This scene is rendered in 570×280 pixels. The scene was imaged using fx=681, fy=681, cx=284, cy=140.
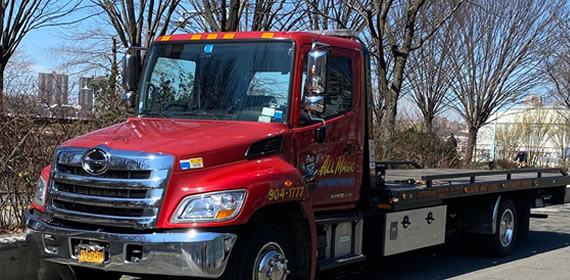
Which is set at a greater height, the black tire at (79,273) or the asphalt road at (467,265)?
the black tire at (79,273)

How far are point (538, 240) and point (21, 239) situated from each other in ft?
29.8

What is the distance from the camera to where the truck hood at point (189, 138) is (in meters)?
5.82

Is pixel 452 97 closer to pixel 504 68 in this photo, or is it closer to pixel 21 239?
pixel 504 68

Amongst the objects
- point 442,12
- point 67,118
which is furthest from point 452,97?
point 67,118

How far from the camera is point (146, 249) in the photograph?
5.45 metres

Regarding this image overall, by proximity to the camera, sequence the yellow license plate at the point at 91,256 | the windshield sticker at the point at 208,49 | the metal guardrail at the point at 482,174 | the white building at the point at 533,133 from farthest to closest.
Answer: the white building at the point at 533,133, the metal guardrail at the point at 482,174, the windshield sticker at the point at 208,49, the yellow license plate at the point at 91,256

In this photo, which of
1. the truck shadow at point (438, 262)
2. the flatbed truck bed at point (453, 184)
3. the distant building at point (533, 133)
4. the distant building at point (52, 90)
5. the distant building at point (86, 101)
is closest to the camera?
the flatbed truck bed at point (453, 184)

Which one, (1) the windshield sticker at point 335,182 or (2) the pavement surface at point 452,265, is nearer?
(1) the windshield sticker at point 335,182

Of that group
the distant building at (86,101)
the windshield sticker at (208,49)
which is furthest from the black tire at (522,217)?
the distant building at (86,101)

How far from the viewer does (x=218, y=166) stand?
588 centimetres

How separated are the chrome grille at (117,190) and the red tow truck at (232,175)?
1cm

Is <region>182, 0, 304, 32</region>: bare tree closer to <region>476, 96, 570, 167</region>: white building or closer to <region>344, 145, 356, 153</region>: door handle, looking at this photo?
<region>344, 145, 356, 153</region>: door handle

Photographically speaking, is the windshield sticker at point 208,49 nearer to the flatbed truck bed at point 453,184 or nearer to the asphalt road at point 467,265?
the flatbed truck bed at point 453,184

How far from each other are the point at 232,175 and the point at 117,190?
972 millimetres
